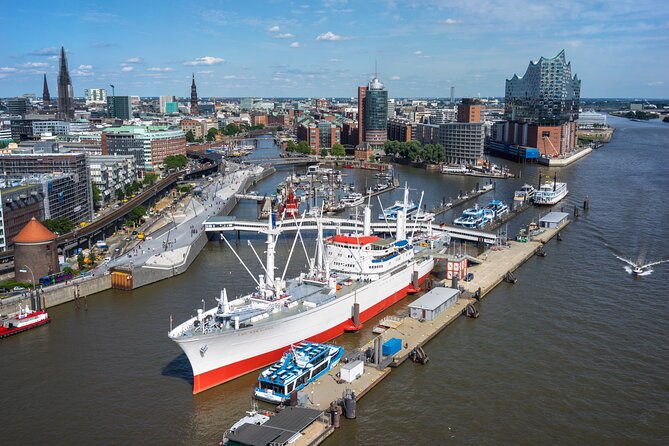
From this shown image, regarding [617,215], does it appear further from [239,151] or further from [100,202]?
[239,151]

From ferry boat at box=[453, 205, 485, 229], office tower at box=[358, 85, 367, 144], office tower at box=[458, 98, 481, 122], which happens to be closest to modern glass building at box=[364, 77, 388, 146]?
office tower at box=[358, 85, 367, 144]

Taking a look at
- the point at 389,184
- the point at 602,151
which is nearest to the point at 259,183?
the point at 389,184

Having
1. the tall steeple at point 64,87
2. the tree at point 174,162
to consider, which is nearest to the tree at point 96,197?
the tree at point 174,162

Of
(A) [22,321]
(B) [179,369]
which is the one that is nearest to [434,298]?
(B) [179,369]

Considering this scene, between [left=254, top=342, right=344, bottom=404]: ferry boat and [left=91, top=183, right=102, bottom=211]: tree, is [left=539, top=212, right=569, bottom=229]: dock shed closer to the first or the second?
[left=254, top=342, right=344, bottom=404]: ferry boat

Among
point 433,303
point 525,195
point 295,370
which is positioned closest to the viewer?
point 295,370

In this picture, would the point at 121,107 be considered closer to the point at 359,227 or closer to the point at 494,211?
the point at 494,211
